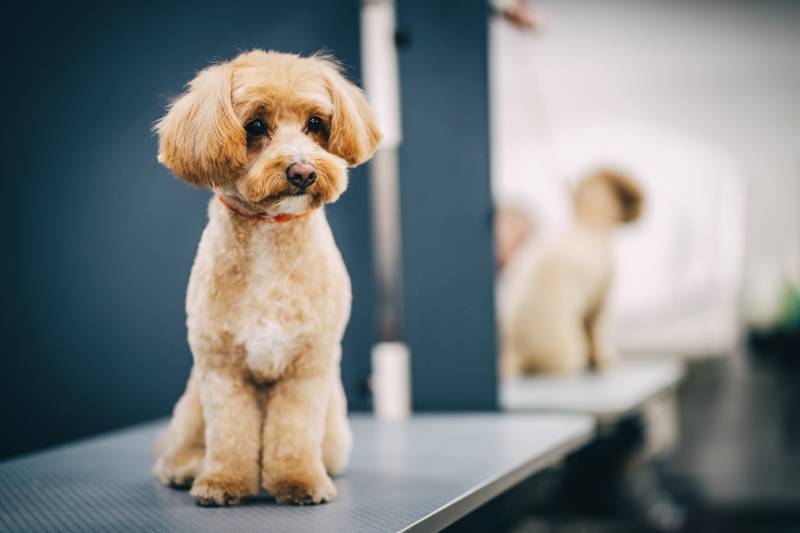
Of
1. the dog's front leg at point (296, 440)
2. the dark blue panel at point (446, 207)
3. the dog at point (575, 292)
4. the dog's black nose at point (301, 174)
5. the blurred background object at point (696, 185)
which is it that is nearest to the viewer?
the dog's black nose at point (301, 174)

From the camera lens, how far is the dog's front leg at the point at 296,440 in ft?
3.24

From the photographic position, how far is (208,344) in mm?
986

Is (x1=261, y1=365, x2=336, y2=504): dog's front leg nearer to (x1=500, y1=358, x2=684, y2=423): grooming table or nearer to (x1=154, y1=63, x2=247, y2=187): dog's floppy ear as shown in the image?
(x1=154, y1=63, x2=247, y2=187): dog's floppy ear

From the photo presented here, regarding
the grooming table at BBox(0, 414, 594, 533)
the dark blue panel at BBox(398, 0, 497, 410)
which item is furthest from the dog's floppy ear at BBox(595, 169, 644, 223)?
→ the grooming table at BBox(0, 414, 594, 533)

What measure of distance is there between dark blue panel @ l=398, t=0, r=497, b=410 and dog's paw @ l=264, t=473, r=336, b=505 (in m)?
0.84

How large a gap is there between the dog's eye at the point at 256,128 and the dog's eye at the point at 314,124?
0.18ft

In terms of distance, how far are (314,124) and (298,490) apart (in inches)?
17.5

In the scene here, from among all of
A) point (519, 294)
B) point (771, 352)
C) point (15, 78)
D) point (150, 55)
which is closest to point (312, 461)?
point (150, 55)

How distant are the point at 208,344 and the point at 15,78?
630mm

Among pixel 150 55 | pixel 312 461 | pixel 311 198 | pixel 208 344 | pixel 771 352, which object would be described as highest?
pixel 150 55

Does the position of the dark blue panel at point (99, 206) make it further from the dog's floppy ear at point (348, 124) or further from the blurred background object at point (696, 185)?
the blurred background object at point (696, 185)

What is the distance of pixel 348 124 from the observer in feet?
3.17

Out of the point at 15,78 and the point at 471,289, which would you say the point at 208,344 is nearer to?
the point at 15,78

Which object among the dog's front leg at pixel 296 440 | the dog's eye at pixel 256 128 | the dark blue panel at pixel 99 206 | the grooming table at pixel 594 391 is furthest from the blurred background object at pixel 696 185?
the dog's eye at pixel 256 128
